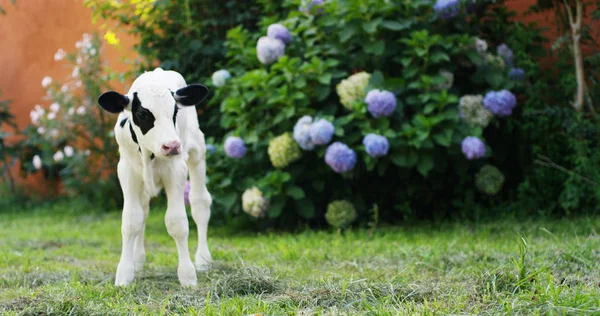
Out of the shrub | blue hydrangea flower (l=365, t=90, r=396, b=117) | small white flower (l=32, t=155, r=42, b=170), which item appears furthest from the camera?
small white flower (l=32, t=155, r=42, b=170)

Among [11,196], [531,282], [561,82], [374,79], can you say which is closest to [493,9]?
[561,82]

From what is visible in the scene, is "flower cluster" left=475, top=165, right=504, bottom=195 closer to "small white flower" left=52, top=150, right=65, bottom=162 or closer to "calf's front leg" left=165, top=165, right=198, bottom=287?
"calf's front leg" left=165, top=165, right=198, bottom=287

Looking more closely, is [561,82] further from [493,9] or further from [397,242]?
[397,242]

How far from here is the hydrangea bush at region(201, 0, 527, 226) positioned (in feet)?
17.3

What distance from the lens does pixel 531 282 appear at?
2.79m

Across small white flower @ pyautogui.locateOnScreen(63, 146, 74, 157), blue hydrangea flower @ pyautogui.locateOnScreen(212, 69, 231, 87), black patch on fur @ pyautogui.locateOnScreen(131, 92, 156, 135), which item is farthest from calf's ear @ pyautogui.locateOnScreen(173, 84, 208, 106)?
small white flower @ pyautogui.locateOnScreen(63, 146, 74, 157)

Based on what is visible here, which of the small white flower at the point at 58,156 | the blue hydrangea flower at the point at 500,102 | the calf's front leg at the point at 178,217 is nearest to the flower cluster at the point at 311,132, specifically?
the blue hydrangea flower at the point at 500,102

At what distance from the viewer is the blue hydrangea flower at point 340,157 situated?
513cm

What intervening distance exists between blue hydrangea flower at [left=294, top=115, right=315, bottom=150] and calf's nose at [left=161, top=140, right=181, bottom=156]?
2356mm

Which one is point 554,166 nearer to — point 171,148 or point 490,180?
point 490,180

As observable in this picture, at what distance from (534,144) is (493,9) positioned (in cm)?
133

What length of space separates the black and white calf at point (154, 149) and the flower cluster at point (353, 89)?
6.36 ft

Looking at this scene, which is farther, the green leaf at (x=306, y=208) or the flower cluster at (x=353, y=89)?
the green leaf at (x=306, y=208)

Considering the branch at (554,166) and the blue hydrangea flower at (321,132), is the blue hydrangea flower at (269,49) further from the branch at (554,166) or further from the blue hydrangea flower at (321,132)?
the branch at (554,166)
